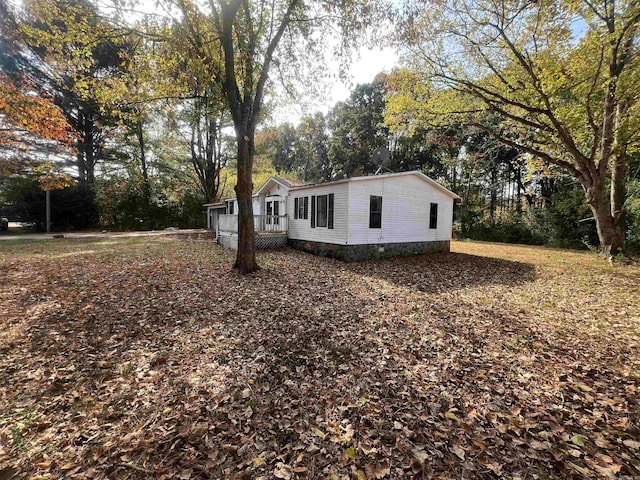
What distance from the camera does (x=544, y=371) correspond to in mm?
3367

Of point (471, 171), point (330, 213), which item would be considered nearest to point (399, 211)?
point (330, 213)

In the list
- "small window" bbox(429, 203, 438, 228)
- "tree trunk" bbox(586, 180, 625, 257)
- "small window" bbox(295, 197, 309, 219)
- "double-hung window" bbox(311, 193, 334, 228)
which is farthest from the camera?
"small window" bbox(429, 203, 438, 228)

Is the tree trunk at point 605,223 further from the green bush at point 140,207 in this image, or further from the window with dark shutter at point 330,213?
the green bush at point 140,207

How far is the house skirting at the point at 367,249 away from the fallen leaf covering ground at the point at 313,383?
4372 millimetres

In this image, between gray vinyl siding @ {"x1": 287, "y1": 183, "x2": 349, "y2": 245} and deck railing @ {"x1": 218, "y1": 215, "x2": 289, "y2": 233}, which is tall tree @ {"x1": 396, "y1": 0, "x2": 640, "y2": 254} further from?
deck railing @ {"x1": 218, "y1": 215, "x2": 289, "y2": 233}

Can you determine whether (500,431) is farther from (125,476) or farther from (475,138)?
(475,138)

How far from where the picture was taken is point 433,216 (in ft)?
44.5

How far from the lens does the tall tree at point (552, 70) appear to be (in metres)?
8.76

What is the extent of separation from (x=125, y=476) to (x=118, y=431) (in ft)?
1.76

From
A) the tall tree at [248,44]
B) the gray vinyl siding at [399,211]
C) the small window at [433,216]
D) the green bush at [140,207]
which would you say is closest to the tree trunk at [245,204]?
the tall tree at [248,44]

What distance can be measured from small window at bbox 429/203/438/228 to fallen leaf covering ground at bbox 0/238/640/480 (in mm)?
7274

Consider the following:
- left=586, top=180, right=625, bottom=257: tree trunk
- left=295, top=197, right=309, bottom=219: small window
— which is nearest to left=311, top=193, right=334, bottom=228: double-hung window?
left=295, top=197, right=309, bottom=219: small window

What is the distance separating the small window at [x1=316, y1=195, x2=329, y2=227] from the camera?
11555 millimetres

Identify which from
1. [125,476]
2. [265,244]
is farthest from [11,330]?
[265,244]
